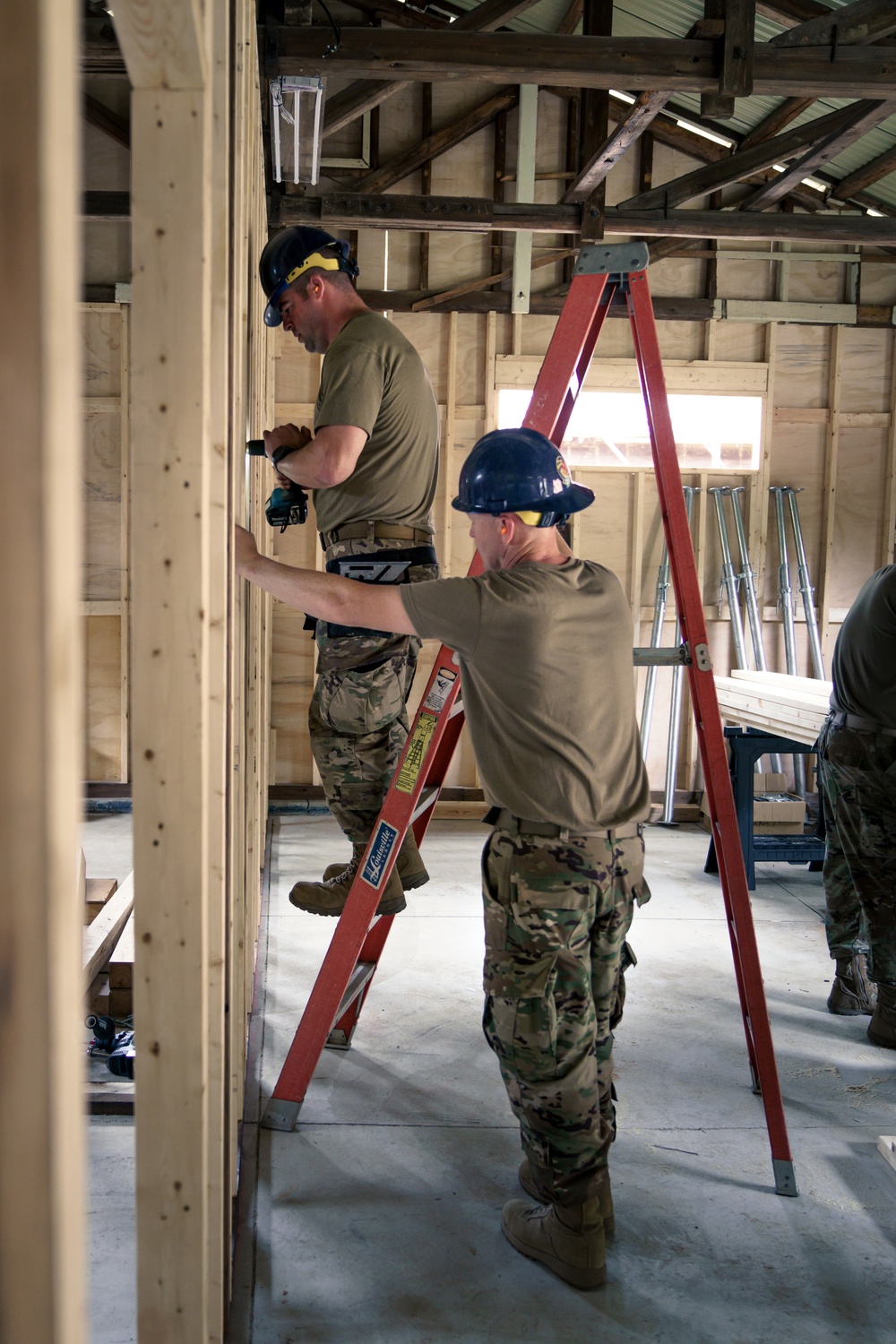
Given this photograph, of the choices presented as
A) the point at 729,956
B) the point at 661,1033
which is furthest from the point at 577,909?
the point at 729,956

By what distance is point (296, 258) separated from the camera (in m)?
2.82

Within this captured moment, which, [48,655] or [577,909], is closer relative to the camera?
[48,655]

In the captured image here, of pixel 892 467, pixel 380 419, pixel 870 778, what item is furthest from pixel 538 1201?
pixel 892 467

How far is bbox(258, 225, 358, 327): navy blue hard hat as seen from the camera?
9.16 feet

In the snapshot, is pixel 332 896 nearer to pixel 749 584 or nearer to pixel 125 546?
pixel 125 546

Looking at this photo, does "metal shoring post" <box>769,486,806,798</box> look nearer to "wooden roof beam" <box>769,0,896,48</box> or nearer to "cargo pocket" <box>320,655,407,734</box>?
"wooden roof beam" <box>769,0,896,48</box>

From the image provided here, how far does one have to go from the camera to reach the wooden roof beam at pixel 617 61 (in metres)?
4.33

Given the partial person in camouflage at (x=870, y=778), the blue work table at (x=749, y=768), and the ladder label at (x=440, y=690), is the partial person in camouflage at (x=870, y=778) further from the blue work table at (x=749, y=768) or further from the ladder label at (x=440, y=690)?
the ladder label at (x=440, y=690)

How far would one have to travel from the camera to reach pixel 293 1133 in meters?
3.02

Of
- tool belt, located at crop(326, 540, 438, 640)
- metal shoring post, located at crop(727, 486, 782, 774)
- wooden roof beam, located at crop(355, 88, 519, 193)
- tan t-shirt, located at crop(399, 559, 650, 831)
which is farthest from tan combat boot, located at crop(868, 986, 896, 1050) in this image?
wooden roof beam, located at crop(355, 88, 519, 193)

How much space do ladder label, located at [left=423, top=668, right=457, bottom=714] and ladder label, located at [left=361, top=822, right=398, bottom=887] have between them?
349 mm

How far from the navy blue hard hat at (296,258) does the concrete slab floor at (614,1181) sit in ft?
7.70

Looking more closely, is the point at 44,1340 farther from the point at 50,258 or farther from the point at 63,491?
the point at 50,258

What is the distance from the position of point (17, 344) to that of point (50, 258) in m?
0.06
